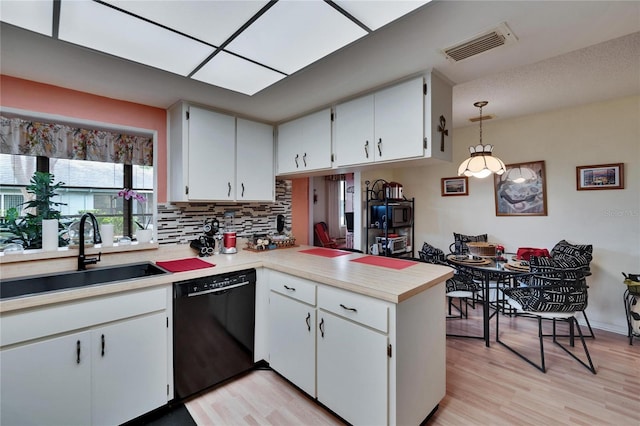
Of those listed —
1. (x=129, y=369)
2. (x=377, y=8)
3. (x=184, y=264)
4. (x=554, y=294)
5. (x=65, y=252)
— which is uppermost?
(x=377, y=8)

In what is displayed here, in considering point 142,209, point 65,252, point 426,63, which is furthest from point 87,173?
point 426,63

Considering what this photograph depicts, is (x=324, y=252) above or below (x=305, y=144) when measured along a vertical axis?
below

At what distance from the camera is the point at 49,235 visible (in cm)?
193

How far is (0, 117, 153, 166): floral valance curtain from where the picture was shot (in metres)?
2.06

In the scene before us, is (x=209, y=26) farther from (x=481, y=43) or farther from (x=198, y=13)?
(x=481, y=43)

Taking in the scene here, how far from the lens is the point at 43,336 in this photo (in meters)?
1.41

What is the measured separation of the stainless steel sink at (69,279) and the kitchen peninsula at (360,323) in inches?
3.2

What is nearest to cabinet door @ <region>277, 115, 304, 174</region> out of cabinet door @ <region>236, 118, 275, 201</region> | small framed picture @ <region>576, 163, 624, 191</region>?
cabinet door @ <region>236, 118, 275, 201</region>

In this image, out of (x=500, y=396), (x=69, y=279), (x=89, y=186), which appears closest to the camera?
(x=69, y=279)

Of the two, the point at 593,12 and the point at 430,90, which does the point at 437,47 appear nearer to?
the point at 430,90

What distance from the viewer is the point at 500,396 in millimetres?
1973

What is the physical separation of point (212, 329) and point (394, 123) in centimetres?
194

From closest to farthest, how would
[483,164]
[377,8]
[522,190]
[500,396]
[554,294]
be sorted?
[377,8]
[500,396]
[554,294]
[483,164]
[522,190]

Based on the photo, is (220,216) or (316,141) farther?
(220,216)
